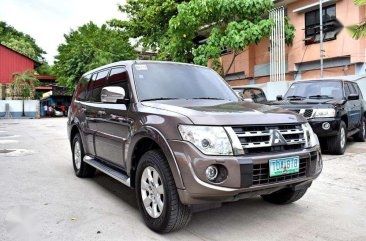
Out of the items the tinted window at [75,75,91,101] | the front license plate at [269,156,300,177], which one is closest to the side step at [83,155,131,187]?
the tinted window at [75,75,91,101]

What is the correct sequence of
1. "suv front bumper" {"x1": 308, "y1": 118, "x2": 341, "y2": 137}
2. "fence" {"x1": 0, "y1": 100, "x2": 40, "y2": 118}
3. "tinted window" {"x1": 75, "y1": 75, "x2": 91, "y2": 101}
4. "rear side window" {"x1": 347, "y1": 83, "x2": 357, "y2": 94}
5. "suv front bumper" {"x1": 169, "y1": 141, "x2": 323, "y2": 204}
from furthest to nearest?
"fence" {"x1": 0, "y1": 100, "x2": 40, "y2": 118} → "rear side window" {"x1": 347, "y1": 83, "x2": 357, "y2": 94} → "suv front bumper" {"x1": 308, "y1": 118, "x2": 341, "y2": 137} → "tinted window" {"x1": 75, "y1": 75, "x2": 91, "y2": 101} → "suv front bumper" {"x1": 169, "y1": 141, "x2": 323, "y2": 204}

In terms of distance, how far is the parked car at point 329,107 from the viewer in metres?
7.73

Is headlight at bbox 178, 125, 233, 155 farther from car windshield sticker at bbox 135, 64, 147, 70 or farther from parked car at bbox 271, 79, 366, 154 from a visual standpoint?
parked car at bbox 271, 79, 366, 154

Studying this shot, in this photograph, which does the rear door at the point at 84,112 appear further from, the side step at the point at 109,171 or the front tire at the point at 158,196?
the front tire at the point at 158,196

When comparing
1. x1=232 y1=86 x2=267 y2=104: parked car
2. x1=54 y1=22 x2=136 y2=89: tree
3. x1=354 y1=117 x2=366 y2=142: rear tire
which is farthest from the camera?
x1=54 y1=22 x2=136 y2=89: tree

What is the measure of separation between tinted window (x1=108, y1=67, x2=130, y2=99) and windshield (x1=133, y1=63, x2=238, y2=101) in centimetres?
15

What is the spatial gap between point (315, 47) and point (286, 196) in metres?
12.7

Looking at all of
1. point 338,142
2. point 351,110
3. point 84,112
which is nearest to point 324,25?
point 351,110

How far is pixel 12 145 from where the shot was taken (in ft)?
35.9

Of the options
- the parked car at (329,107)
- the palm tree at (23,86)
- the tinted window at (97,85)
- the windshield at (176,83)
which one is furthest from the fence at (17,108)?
the windshield at (176,83)

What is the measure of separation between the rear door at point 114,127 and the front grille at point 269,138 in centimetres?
143

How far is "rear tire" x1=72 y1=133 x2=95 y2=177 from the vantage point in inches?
239

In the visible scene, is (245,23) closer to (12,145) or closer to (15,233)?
(12,145)

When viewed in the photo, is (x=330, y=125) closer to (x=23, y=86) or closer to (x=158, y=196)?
(x=158, y=196)
